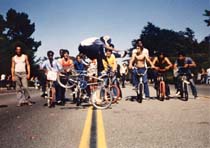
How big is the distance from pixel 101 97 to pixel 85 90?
1220 millimetres

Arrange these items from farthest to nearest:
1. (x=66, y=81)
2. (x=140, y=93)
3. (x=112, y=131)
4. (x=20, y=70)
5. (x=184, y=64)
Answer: (x=184, y=64) → (x=66, y=81) → (x=20, y=70) → (x=140, y=93) → (x=112, y=131)

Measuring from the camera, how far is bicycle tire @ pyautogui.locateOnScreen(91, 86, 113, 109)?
10.5 meters

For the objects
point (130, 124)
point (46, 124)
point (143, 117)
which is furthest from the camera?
point (143, 117)

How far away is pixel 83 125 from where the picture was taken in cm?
746

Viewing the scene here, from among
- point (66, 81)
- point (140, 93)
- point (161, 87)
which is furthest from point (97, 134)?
point (161, 87)

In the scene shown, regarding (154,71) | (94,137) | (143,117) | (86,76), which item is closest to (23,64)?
(86,76)

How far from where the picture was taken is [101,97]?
10508 mm

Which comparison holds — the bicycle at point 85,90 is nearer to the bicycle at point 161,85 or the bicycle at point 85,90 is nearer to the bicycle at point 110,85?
the bicycle at point 110,85

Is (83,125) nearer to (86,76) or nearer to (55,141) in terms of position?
(55,141)

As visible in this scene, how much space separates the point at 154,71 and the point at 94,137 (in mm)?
8028

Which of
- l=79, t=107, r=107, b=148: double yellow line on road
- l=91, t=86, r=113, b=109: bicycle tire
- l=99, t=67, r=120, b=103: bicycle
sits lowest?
l=79, t=107, r=107, b=148: double yellow line on road

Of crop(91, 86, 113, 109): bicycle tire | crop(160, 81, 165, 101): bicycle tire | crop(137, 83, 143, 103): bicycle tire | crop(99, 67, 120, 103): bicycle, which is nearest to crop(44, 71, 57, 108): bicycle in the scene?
crop(99, 67, 120, 103): bicycle

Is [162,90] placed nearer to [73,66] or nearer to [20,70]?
[73,66]

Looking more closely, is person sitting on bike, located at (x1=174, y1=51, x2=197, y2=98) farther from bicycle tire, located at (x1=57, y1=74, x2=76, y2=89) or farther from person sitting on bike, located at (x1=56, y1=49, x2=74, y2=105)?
bicycle tire, located at (x1=57, y1=74, x2=76, y2=89)
